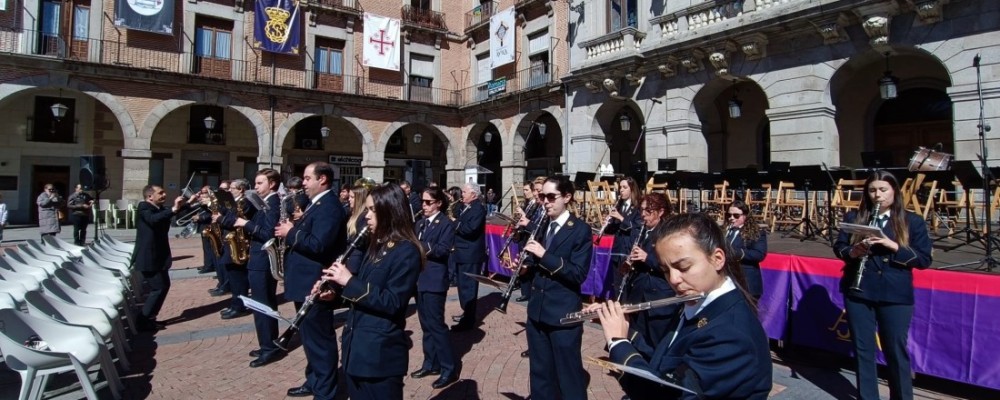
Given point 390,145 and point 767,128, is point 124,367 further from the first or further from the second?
point 390,145

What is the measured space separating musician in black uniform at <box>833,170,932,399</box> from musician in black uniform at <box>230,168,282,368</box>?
5130mm

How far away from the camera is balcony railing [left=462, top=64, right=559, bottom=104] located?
21.6m

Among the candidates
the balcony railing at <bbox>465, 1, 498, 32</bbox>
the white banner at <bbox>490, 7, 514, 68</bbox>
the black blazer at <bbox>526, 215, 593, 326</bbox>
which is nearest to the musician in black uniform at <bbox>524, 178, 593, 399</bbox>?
the black blazer at <bbox>526, 215, 593, 326</bbox>

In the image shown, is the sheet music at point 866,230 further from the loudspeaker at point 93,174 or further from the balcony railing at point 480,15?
the balcony railing at point 480,15

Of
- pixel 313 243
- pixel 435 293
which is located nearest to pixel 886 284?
pixel 435 293

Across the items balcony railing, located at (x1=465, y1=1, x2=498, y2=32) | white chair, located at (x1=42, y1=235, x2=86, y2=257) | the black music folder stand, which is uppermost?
balcony railing, located at (x1=465, y1=1, x2=498, y2=32)

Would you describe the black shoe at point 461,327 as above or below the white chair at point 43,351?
below

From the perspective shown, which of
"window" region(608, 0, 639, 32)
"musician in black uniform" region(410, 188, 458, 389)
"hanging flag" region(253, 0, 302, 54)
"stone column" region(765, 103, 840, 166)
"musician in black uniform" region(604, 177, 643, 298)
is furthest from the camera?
"hanging flag" region(253, 0, 302, 54)

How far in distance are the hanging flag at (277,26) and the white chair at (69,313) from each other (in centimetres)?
1947

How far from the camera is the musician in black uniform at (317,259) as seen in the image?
4109 mm

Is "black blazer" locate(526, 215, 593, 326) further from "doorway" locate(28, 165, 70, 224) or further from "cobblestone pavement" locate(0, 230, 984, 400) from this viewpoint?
"doorway" locate(28, 165, 70, 224)

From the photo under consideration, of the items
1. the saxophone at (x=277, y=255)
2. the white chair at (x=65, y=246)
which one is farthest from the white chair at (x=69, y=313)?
the white chair at (x=65, y=246)

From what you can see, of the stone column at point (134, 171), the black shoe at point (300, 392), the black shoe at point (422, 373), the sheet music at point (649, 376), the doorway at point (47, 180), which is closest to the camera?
the sheet music at point (649, 376)

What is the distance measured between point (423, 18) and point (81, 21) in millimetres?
13791
